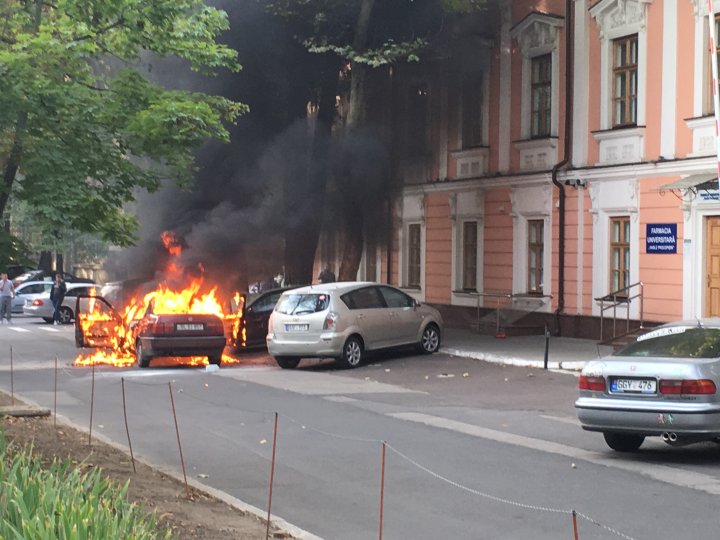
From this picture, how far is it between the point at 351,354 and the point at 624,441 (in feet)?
33.4

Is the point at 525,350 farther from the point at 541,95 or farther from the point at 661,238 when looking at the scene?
the point at 541,95

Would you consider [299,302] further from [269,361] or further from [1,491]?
[1,491]

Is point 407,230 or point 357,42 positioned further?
point 407,230

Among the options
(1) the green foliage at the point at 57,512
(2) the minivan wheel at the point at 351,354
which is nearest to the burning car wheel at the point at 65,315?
(2) the minivan wheel at the point at 351,354

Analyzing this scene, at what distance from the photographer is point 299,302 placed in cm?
2173

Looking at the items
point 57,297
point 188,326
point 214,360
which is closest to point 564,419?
point 188,326

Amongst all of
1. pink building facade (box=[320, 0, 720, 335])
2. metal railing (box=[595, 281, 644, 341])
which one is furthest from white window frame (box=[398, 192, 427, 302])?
metal railing (box=[595, 281, 644, 341])

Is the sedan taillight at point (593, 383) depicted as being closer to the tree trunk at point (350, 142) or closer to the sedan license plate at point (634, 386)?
the sedan license plate at point (634, 386)

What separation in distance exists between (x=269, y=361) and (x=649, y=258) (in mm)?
7901

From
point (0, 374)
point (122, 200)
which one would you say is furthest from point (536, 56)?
point (122, 200)

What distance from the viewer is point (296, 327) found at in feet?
70.3

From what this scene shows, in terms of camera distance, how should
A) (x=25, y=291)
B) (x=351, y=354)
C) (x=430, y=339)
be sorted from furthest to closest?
(x=25, y=291), (x=430, y=339), (x=351, y=354)

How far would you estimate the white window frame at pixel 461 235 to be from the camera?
30.1 metres

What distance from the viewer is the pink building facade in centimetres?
2273
